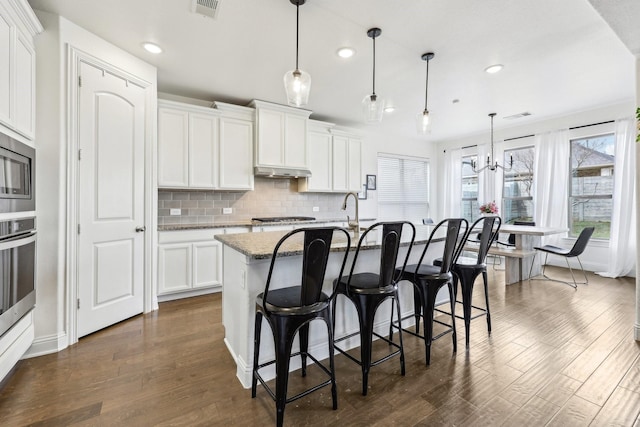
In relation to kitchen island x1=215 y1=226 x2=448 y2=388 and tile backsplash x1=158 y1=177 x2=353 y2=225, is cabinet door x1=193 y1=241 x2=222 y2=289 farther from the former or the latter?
kitchen island x1=215 y1=226 x2=448 y2=388

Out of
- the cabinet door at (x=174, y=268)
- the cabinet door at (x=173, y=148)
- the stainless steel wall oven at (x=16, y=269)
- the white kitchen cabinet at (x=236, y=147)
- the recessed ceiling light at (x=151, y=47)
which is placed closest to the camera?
the stainless steel wall oven at (x=16, y=269)

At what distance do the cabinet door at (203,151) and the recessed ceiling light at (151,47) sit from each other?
90 centimetres

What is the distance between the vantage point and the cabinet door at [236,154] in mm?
3869

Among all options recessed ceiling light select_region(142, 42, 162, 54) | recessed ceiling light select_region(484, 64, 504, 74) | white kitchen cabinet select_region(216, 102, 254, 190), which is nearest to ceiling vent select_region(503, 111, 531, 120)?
recessed ceiling light select_region(484, 64, 504, 74)

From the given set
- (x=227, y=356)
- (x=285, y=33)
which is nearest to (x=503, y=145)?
(x=285, y=33)

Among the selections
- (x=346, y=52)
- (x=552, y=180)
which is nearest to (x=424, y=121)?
(x=346, y=52)

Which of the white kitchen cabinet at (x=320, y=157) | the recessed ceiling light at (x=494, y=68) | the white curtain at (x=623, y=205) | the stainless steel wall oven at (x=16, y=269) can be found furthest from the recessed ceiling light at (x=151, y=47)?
the white curtain at (x=623, y=205)

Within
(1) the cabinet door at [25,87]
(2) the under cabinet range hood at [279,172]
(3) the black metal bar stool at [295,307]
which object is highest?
(1) the cabinet door at [25,87]

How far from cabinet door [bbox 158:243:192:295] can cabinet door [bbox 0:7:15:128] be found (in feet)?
5.93

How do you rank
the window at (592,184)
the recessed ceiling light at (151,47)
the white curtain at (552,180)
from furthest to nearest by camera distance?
the white curtain at (552,180)
the window at (592,184)
the recessed ceiling light at (151,47)

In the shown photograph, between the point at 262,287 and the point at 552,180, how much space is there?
5499 mm

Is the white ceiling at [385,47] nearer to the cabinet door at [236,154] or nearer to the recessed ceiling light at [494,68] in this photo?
the recessed ceiling light at [494,68]

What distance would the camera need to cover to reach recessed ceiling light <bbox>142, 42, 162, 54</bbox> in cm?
269

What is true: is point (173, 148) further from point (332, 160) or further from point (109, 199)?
point (332, 160)
